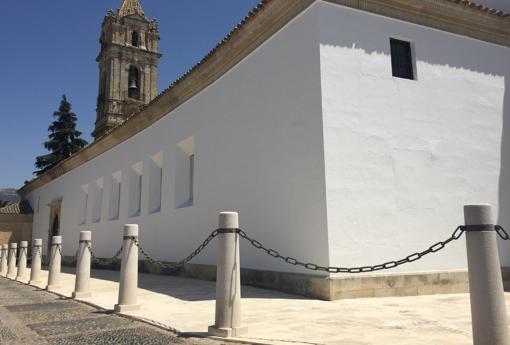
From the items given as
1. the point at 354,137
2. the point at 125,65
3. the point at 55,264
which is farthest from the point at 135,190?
the point at 125,65

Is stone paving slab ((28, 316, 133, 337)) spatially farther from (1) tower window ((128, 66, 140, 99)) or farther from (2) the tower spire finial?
(2) the tower spire finial

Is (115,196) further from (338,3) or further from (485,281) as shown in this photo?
(485,281)

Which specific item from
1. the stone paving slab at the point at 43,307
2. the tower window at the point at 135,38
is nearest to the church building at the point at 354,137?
the stone paving slab at the point at 43,307

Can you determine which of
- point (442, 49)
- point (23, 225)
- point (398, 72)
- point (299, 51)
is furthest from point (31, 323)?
point (23, 225)

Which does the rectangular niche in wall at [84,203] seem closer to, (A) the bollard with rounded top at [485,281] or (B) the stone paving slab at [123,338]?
(B) the stone paving slab at [123,338]

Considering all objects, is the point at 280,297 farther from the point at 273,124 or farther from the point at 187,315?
the point at 273,124

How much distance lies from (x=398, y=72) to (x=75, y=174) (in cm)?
1735

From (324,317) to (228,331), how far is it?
4.48 feet

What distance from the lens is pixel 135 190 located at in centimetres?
1481

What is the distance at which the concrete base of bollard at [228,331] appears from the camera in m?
4.06

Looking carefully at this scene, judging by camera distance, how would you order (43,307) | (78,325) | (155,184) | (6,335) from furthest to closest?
(155,184)
(43,307)
(78,325)
(6,335)

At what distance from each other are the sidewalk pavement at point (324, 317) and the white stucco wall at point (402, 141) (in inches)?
39.5

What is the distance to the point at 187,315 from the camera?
5.39 m

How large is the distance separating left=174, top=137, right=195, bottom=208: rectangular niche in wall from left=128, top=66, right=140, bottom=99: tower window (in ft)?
75.0
